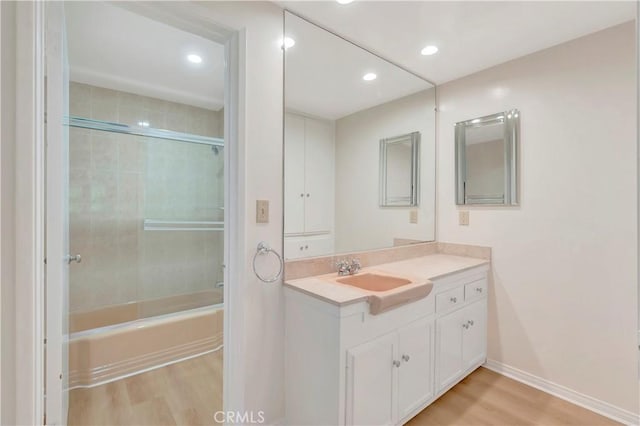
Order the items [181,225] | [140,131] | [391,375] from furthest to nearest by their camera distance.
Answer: [181,225]
[140,131]
[391,375]

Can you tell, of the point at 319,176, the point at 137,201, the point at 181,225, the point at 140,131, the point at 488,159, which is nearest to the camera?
the point at 319,176

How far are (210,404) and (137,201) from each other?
201cm

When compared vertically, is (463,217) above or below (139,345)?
above

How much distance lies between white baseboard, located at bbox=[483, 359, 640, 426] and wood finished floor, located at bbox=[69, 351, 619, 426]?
5cm

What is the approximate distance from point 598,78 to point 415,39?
1.15m

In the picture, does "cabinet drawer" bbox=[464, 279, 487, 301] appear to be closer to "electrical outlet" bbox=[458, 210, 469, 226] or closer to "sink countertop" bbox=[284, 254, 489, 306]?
"sink countertop" bbox=[284, 254, 489, 306]

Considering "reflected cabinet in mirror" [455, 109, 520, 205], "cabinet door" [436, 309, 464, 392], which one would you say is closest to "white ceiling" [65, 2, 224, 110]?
"reflected cabinet in mirror" [455, 109, 520, 205]

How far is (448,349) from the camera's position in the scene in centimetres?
189

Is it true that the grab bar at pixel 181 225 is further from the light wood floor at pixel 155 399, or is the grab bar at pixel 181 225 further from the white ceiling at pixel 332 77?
the white ceiling at pixel 332 77

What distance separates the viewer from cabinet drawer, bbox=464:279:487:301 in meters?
2.06

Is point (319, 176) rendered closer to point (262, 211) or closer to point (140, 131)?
point (262, 211)

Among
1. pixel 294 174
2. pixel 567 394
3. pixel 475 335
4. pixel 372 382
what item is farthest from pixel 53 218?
pixel 567 394

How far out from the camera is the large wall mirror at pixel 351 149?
1.76 m

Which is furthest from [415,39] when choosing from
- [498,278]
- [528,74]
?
[498,278]
